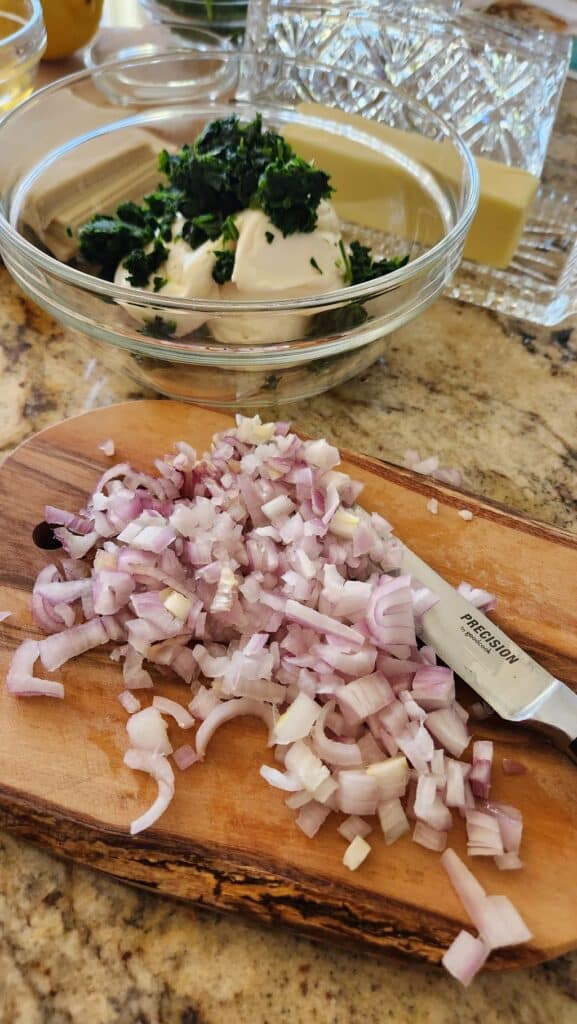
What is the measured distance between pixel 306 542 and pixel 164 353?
13.4 inches

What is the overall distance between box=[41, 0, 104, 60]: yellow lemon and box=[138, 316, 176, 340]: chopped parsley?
118 centimetres

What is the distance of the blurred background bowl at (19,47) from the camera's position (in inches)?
55.7

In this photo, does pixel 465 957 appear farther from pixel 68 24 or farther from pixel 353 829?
pixel 68 24

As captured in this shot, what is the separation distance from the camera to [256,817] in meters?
0.81

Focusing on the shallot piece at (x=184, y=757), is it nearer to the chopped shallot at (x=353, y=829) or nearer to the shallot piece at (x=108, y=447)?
the chopped shallot at (x=353, y=829)

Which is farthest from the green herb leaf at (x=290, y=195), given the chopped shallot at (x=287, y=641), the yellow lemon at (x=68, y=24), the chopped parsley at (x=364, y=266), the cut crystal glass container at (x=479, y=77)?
the yellow lemon at (x=68, y=24)

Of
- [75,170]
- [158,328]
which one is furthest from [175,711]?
[75,170]

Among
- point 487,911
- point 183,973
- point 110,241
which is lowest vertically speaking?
point 183,973

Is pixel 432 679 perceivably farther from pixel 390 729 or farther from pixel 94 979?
pixel 94 979

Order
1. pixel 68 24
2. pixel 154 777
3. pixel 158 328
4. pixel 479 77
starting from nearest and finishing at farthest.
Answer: pixel 154 777, pixel 158 328, pixel 479 77, pixel 68 24

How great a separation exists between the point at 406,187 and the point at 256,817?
1.14 meters

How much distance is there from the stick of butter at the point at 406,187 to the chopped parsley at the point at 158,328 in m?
0.57

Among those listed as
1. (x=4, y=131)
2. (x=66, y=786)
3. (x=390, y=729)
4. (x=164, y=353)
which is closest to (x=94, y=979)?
(x=66, y=786)

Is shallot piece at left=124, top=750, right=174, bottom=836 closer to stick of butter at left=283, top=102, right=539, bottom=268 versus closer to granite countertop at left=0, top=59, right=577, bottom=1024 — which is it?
granite countertop at left=0, top=59, right=577, bottom=1024
